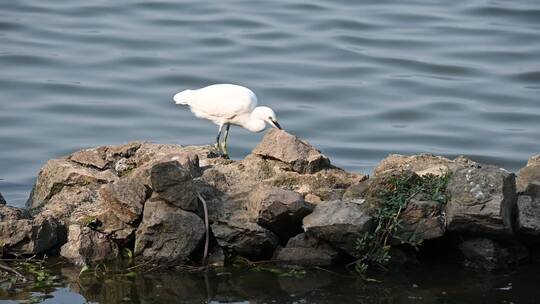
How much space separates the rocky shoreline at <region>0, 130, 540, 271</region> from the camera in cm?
696

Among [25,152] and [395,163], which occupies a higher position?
[395,163]

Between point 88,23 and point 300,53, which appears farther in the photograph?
point 88,23

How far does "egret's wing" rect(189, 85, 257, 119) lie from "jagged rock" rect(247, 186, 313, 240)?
3107 millimetres

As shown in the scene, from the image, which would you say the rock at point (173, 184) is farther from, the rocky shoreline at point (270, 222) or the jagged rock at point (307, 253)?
the jagged rock at point (307, 253)

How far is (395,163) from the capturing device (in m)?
8.05

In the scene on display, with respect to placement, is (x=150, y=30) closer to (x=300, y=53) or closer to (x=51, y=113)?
(x=300, y=53)

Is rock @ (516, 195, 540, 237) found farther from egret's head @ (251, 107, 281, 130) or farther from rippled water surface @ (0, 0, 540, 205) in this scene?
rippled water surface @ (0, 0, 540, 205)

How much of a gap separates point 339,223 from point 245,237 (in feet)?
2.02

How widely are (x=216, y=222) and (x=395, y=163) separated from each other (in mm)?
1562

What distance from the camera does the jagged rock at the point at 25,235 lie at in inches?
278

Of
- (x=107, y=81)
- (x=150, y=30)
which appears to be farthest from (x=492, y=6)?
(x=107, y=81)

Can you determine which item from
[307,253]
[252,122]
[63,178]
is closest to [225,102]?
[252,122]

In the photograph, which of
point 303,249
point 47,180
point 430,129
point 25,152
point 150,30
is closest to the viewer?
point 303,249

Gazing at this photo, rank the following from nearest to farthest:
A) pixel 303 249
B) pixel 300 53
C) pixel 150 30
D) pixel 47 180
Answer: pixel 303 249, pixel 47 180, pixel 300 53, pixel 150 30
